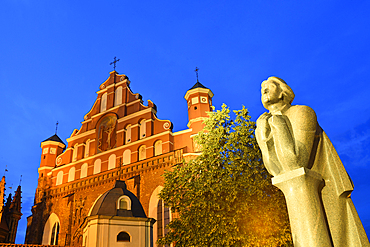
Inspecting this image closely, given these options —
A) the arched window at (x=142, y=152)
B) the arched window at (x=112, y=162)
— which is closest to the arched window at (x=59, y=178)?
the arched window at (x=112, y=162)

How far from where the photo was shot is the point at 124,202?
1834 centimetres

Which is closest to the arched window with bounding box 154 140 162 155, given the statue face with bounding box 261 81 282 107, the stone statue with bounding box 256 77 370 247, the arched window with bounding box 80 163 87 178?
the arched window with bounding box 80 163 87 178

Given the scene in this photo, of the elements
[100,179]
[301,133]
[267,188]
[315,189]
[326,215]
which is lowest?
[326,215]

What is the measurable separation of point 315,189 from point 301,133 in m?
0.58

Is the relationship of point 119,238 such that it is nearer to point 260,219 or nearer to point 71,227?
point 260,219

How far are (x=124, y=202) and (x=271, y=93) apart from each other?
641 inches

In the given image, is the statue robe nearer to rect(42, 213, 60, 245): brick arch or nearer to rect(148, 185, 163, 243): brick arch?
rect(148, 185, 163, 243): brick arch

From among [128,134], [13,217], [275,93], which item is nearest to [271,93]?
[275,93]

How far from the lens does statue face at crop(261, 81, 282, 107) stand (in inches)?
141

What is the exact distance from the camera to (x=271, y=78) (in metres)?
3.72

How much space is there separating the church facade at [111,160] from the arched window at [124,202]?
3709 mm

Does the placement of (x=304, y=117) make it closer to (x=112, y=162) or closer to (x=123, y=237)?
(x=123, y=237)

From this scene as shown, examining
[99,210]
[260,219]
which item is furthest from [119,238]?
[260,219]

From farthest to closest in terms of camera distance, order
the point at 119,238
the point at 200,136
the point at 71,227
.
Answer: the point at 71,227, the point at 119,238, the point at 200,136
